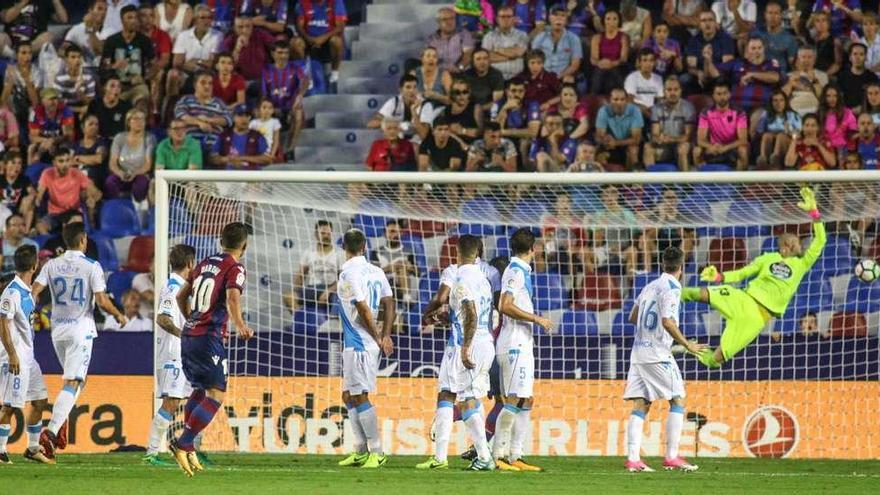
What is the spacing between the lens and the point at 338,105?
21328 millimetres

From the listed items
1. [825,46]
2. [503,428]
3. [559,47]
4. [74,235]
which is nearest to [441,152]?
[559,47]

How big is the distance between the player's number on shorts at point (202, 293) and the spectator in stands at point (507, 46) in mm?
9116

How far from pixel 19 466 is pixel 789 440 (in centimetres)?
742

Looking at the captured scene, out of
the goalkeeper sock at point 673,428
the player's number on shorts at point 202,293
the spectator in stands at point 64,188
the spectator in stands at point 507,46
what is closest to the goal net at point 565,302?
the goalkeeper sock at point 673,428

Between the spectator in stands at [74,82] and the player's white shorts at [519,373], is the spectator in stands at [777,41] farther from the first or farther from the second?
the spectator in stands at [74,82]

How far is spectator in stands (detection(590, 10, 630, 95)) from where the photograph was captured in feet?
66.2

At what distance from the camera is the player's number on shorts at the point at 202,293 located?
12.1 meters

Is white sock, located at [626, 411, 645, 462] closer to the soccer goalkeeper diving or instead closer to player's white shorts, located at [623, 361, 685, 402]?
player's white shorts, located at [623, 361, 685, 402]

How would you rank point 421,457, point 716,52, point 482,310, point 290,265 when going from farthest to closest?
point 716,52, point 290,265, point 421,457, point 482,310

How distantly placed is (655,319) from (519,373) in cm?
127

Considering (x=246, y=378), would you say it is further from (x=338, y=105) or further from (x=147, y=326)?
(x=338, y=105)

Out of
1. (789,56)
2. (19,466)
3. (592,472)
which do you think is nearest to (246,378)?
(19,466)

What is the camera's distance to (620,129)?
1947cm

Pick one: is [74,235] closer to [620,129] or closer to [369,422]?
Answer: [369,422]
